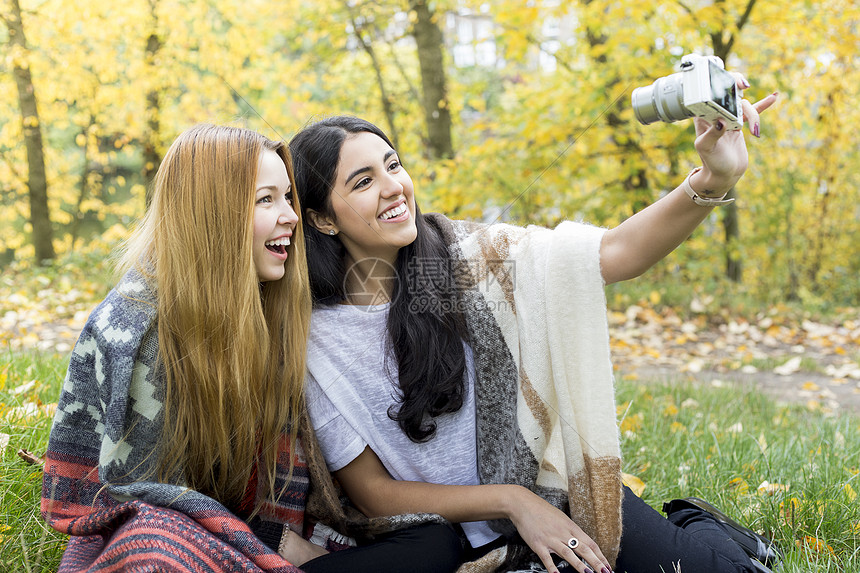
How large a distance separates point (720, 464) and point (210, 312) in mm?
1733

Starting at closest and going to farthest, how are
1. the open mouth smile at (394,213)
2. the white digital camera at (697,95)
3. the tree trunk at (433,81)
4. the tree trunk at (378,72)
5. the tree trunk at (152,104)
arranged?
the white digital camera at (697,95)
the open mouth smile at (394,213)
the tree trunk at (433,81)
the tree trunk at (378,72)
the tree trunk at (152,104)

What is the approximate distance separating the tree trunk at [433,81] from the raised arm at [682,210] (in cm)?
461

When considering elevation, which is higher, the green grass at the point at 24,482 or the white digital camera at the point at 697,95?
the white digital camera at the point at 697,95

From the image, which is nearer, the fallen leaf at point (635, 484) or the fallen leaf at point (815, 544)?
the fallen leaf at point (815, 544)

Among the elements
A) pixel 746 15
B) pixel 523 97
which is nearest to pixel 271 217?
pixel 523 97

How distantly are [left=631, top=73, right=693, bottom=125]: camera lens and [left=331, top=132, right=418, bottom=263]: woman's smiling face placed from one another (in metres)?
0.69

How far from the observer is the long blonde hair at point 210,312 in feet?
5.22

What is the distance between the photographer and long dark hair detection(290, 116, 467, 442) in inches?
70.4

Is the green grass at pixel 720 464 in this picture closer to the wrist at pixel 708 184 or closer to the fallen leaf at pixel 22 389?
the fallen leaf at pixel 22 389

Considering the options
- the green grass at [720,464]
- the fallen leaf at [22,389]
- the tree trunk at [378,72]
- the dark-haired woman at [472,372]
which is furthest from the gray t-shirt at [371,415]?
the tree trunk at [378,72]

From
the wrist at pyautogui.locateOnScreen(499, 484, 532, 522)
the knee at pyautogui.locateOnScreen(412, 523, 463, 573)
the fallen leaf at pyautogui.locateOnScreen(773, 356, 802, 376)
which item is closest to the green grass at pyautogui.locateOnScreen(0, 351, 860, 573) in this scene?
the wrist at pyautogui.locateOnScreen(499, 484, 532, 522)

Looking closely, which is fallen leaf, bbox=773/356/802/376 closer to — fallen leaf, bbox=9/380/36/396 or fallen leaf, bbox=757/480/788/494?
fallen leaf, bbox=757/480/788/494

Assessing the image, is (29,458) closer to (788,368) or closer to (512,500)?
(512,500)

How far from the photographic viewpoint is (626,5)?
4371mm
